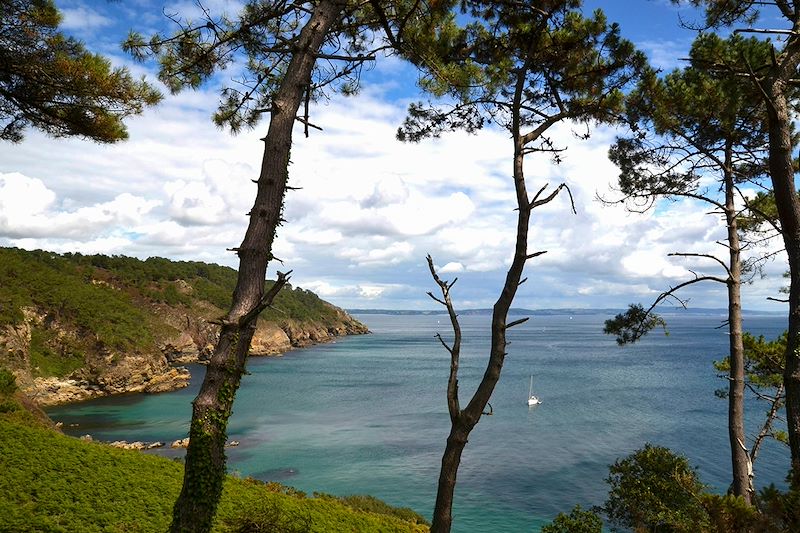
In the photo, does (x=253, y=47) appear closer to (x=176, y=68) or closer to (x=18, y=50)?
(x=176, y=68)

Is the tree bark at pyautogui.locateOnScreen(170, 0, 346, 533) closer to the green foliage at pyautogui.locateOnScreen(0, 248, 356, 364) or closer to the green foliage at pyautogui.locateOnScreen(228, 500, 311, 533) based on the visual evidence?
the green foliage at pyautogui.locateOnScreen(228, 500, 311, 533)

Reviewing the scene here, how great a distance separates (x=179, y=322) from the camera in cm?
6850

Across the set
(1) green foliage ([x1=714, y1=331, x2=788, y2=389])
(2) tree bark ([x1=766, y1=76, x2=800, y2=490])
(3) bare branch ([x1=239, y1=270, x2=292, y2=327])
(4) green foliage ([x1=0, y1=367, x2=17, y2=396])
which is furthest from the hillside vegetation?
(1) green foliage ([x1=714, y1=331, x2=788, y2=389])

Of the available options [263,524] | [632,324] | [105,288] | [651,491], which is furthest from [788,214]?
[105,288]

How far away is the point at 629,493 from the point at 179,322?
62.8 meters

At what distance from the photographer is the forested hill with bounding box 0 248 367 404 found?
133 feet

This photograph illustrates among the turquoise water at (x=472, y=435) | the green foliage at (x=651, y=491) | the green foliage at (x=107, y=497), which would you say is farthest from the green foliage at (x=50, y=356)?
the green foliage at (x=651, y=491)

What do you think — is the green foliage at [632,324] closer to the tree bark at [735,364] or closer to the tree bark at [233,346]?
the tree bark at [735,364]

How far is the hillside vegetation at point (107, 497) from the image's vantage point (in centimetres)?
902

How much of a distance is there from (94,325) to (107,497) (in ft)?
142

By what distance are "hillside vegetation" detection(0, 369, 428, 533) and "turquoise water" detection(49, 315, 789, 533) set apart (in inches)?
421

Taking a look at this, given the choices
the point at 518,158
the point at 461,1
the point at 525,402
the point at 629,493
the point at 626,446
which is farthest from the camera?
the point at 525,402

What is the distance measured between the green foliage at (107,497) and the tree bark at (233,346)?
5190mm

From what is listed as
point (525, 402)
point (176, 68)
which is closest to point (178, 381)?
point (525, 402)
